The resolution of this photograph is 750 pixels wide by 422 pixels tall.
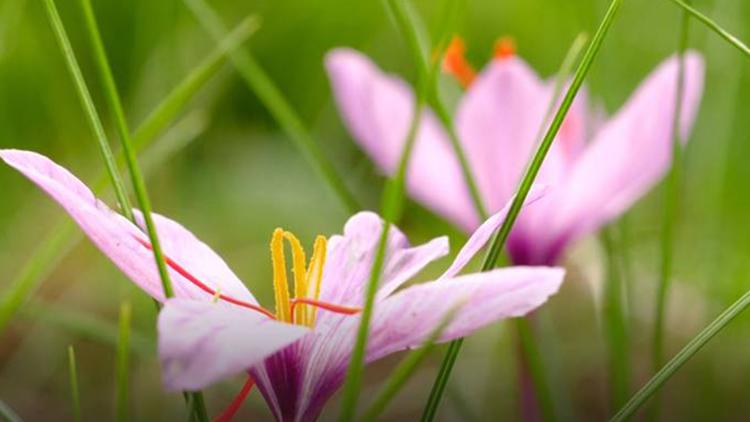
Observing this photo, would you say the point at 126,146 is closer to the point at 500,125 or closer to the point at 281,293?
the point at 281,293

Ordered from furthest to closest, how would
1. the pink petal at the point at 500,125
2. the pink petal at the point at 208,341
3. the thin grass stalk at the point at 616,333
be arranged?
1. the pink petal at the point at 500,125
2. the thin grass stalk at the point at 616,333
3. the pink petal at the point at 208,341

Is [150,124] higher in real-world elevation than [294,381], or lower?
higher

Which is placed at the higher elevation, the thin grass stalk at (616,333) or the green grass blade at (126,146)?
the green grass blade at (126,146)

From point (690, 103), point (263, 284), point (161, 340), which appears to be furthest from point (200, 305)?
point (263, 284)

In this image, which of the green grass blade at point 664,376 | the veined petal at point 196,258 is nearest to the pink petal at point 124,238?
the veined petal at point 196,258

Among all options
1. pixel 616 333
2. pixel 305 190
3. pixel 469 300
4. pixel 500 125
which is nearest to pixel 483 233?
pixel 469 300

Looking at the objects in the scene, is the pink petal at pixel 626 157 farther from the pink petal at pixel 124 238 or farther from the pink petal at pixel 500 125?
the pink petal at pixel 124 238

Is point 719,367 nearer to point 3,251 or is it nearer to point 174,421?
point 174,421
